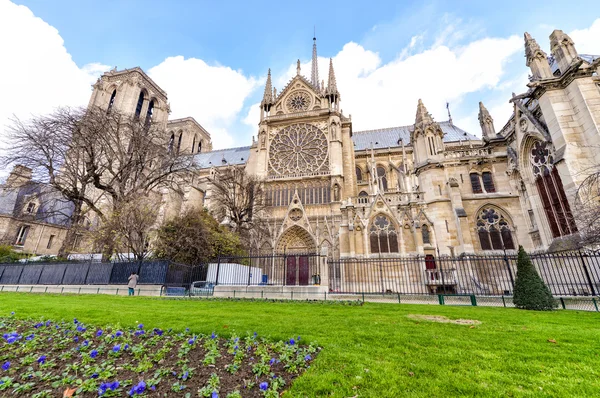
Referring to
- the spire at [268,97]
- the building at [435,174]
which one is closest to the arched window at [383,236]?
the building at [435,174]

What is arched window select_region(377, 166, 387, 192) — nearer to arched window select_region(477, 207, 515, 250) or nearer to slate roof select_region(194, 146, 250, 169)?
arched window select_region(477, 207, 515, 250)

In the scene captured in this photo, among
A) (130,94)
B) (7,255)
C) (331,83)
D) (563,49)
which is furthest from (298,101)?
(7,255)

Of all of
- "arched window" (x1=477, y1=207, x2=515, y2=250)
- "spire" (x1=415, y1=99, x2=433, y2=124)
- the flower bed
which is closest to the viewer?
the flower bed

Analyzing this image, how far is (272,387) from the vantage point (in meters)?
2.58

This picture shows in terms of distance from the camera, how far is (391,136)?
3997 cm

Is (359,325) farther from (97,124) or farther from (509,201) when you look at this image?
(97,124)

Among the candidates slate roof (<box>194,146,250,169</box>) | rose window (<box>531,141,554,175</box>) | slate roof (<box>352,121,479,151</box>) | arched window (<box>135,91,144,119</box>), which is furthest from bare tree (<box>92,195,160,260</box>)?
arched window (<box>135,91,144,119</box>)

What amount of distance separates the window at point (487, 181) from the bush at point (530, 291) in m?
10.6

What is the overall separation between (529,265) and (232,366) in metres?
10.4

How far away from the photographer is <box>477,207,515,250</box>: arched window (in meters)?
16.5

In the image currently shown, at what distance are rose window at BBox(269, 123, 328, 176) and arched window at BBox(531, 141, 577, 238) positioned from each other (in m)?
16.9

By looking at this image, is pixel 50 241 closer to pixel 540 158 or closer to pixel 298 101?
pixel 298 101

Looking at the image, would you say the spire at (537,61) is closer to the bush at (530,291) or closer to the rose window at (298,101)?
the bush at (530,291)

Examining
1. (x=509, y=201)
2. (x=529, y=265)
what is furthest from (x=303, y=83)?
(x=529, y=265)
